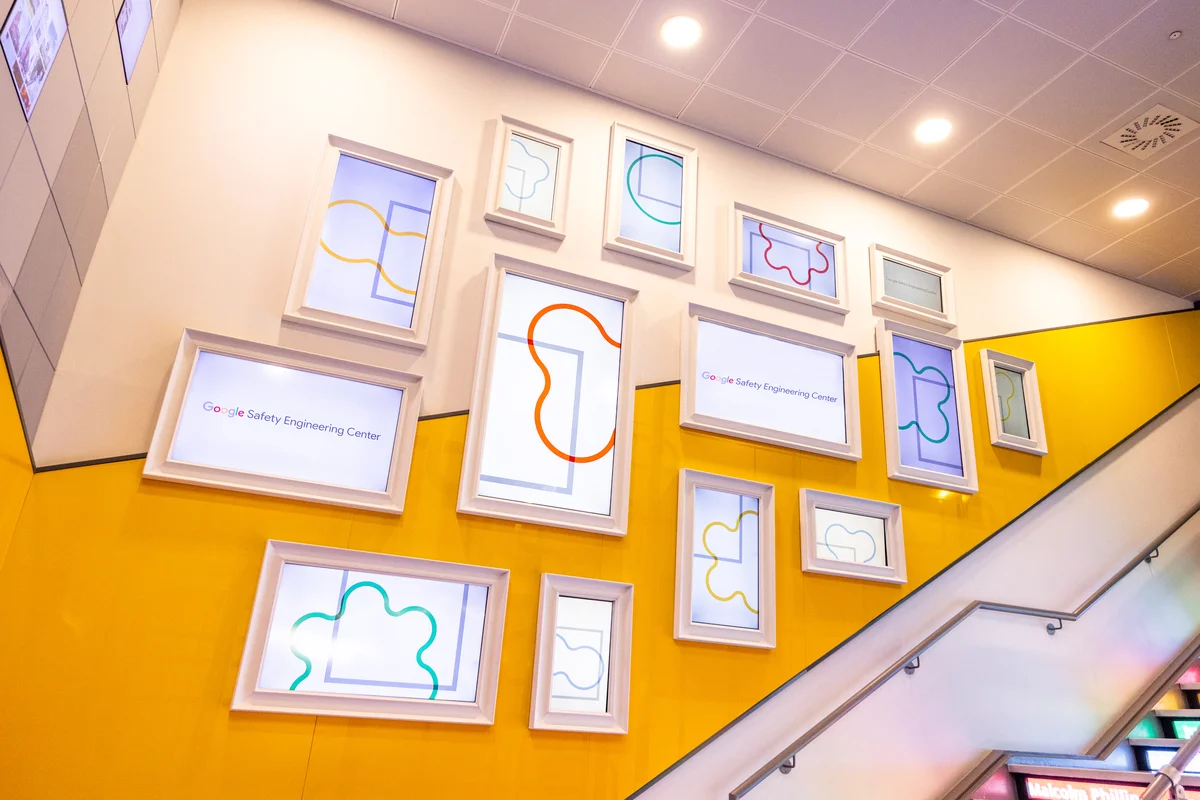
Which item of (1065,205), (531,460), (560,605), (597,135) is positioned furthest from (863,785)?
(1065,205)

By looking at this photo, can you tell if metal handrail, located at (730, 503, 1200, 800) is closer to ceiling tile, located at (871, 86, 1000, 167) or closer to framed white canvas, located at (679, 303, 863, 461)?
framed white canvas, located at (679, 303, 863, 461)

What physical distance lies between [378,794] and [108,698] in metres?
0.94

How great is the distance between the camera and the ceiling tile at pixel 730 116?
433cm

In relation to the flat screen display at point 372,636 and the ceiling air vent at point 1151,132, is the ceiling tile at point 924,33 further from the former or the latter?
the flat screen display at point 372,636

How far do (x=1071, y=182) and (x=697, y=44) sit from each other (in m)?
2.47

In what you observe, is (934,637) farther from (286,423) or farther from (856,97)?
(286,423)

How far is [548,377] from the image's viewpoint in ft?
12.0

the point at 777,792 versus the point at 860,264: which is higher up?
the point at 860,264

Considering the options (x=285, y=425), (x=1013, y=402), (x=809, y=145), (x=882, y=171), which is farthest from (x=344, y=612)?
(x=1013, y=402)

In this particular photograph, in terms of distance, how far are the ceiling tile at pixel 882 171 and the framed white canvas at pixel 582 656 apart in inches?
112

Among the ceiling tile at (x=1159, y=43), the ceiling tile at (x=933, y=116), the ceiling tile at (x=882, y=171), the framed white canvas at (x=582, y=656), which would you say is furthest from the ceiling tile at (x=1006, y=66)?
the framed white canvas at (x=582, y=656)

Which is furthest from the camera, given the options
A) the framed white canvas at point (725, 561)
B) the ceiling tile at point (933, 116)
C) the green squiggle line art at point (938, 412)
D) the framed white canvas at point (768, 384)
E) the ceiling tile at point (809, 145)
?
the ceiling tile at point (809, 145)

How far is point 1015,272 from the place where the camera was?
5242mm

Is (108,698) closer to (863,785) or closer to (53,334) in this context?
(53,334)
